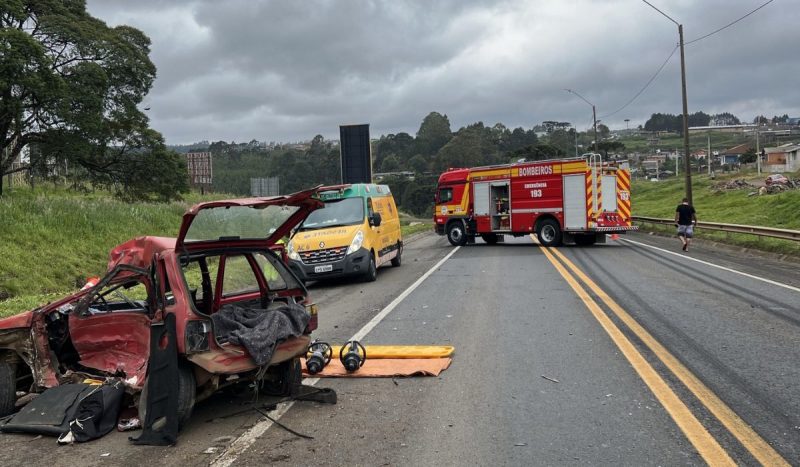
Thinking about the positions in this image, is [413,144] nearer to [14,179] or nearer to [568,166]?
[14,179]

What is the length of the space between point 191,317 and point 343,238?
961cm

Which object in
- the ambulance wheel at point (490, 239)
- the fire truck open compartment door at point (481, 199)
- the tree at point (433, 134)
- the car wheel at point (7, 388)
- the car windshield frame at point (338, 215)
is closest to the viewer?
the car wheel at point (7, 388)

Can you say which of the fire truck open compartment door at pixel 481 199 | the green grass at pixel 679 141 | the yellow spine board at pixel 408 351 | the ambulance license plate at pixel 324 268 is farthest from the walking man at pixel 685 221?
the green grass at pixel 679 141

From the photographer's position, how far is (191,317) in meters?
4.79

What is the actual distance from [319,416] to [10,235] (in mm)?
14589

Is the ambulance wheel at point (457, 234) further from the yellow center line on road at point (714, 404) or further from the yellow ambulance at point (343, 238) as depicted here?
the yellow center line on road at point (714, 404)

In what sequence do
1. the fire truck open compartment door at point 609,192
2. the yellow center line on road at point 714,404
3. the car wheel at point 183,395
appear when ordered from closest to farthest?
the yellow center line on road at point 714,404 < the car wheel at point 183,395 < the fire truck open compartment door at point 609,192

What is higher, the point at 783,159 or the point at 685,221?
the point at 783,159

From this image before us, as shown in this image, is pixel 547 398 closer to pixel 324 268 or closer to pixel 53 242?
pixel 324 268

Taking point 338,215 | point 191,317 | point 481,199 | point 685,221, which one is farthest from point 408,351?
point 481,199

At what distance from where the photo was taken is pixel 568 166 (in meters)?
23.5

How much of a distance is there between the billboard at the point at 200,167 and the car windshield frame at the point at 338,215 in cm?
2680

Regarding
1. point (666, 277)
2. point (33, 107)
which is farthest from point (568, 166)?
point (33, 107)

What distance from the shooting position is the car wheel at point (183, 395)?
4.81 meters
